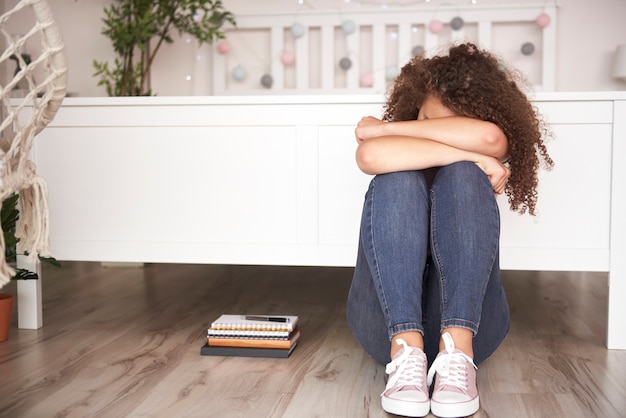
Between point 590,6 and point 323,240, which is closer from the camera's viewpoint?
point 323,240

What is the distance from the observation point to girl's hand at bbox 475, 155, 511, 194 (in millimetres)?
1408

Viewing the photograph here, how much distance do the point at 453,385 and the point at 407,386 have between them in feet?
0.27

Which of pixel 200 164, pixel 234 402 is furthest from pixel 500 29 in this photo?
pixel 234 402

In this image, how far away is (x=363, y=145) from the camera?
1.42m

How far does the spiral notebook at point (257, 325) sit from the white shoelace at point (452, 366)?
0.53 meters

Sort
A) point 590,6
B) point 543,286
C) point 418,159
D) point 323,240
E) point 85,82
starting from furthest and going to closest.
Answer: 1. point 85,82
2. point 590,6
3. point 543,286
4. point 323,240
5. point 418,159

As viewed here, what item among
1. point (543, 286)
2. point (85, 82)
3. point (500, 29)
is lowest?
Result: point (543, 286)

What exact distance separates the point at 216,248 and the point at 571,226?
3.00ft

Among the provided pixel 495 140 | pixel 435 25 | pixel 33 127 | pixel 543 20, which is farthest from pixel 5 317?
pixel 543 20

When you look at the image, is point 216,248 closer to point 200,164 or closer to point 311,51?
Answer: point 200,164

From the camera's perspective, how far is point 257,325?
1.75 m

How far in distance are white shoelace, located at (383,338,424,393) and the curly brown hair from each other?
0.41 metres

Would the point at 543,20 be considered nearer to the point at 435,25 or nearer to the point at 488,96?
the point at 435,25

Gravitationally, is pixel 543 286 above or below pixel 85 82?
below
